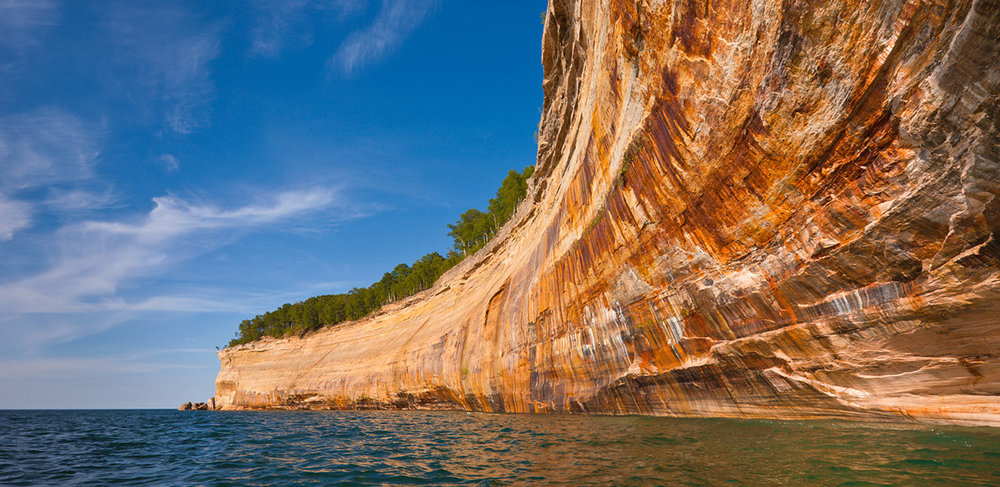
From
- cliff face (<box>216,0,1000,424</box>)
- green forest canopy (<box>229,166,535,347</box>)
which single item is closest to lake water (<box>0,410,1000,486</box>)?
cliff face (<box>216,0,1000,424</box>)

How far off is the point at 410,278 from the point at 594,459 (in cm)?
5320

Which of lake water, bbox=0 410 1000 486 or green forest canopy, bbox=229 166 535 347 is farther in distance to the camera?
green forest canopy, bbox=229 166 535 347

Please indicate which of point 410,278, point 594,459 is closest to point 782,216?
point 594,459

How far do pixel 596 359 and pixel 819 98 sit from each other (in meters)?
10.2

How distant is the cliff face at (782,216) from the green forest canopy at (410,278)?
34.9 m

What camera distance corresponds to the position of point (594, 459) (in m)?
7.48

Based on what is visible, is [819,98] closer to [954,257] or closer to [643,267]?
[954,257]

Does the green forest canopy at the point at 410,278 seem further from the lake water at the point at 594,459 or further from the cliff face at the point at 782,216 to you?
the lake water at the point at 594,459

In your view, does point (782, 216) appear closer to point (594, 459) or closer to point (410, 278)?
point (594, 459)

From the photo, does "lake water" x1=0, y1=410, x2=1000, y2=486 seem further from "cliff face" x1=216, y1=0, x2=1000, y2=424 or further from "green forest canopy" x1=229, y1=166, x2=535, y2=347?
"green forest canopy" x1=229, y1=166, x2=535, y2=347

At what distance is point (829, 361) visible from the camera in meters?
9.23

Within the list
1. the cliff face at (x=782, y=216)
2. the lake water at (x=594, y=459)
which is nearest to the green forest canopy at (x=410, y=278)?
the cliff face at (x=782, y=216)

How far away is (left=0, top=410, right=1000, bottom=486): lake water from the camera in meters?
5.73

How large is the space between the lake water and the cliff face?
1143 millimetres
